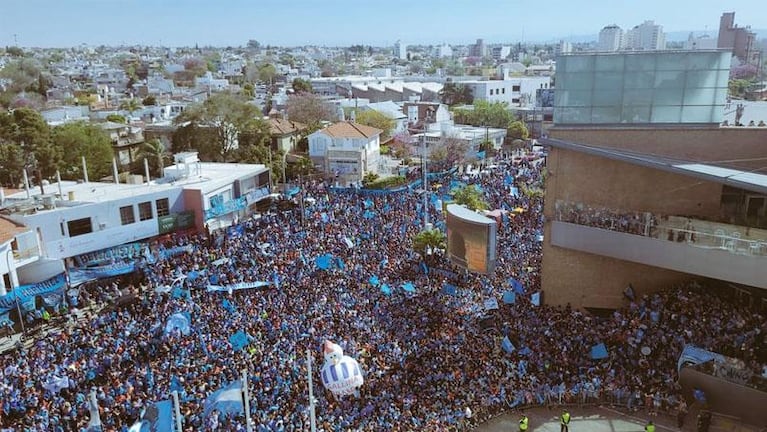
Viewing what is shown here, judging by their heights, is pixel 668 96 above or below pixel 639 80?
below

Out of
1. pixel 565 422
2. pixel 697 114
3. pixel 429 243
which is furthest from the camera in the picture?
pixel 429 243

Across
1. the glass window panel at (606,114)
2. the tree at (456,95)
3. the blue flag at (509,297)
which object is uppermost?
the glass window panel at (606,114)

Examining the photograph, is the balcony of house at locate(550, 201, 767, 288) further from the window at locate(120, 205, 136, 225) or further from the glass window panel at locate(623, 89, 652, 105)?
the window at locate(120, 205, 136, 225)

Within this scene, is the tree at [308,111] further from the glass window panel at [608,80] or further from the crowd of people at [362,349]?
the glass window panel at [608,80]

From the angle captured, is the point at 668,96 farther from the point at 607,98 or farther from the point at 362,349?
the point at 362,349

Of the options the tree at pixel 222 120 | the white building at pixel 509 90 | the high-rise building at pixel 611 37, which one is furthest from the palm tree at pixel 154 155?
the high-rise building at pixel 611 37

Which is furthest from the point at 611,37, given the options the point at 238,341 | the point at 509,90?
the point at 238,341
